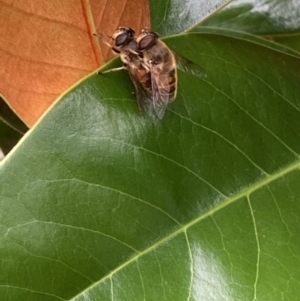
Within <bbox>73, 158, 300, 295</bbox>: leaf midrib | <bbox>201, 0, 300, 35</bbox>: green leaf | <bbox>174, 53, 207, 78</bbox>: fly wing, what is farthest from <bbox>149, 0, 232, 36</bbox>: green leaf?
<bbox>73, 158, 300, 295</bbox>: leaf midrib

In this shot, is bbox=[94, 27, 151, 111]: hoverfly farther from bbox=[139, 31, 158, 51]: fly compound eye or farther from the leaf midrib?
the leaf midrib

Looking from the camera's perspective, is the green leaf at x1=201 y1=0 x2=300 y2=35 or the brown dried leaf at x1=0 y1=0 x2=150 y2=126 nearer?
the brown dried leaf at x1=0 y1=0 x2=150 y2=126

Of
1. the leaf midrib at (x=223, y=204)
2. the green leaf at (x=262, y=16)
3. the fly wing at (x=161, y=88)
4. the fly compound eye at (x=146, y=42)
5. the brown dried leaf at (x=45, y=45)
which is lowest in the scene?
the leaf midrib at (x=223, y=204)

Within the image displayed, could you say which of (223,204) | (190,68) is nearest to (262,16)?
(190,68)

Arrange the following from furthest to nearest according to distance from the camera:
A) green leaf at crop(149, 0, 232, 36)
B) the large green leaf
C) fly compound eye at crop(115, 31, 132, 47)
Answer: green leaf at crop(149, 0, 232, 36) → fly compound eye at crop(115, 31, 132, 47) → the large green leaf

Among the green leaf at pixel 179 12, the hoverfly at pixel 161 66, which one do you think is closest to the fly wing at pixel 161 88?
the hoverfly at pixel 161 66

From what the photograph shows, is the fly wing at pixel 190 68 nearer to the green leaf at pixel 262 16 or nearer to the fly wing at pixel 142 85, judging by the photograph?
the fly wing at pixel 142 85

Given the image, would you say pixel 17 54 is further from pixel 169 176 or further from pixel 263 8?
pixel 263 8
